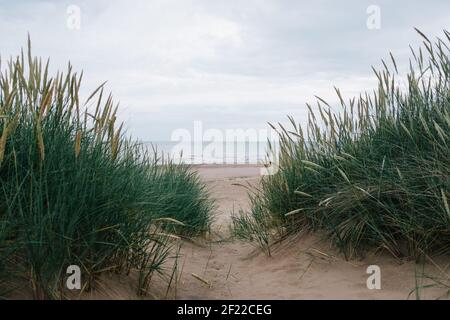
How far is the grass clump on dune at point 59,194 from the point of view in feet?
8.25

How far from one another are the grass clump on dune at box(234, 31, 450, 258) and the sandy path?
0.13 meters

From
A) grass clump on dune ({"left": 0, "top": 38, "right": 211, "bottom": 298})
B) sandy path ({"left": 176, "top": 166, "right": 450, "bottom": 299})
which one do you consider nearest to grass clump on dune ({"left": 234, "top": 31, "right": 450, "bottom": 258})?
sandy path ({"left": 176, "top": 166, "right": 450, "bottom": 299})

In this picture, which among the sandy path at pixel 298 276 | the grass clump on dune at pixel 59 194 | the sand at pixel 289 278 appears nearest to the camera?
the grass clump on dune at pixel 59 194

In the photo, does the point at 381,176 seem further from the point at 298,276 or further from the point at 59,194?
the point at 59,194

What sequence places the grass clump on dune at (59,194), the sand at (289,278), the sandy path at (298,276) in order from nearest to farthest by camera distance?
the grass clump on dune at (59,194), the sand at (289,278), the sandy path at (298,276)

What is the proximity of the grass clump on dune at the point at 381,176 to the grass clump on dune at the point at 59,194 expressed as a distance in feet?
4.73

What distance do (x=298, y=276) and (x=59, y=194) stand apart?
6.31 feet

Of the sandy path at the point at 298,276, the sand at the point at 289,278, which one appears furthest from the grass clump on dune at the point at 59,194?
the sandy path at the point at 298,276

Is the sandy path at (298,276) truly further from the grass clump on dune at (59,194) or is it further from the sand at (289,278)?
the grass clump on dune at (59,194)

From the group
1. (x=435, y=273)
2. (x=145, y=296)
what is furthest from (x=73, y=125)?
(x=435, y=273)

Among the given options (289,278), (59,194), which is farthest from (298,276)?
(59,194)

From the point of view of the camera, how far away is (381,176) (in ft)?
11.4
